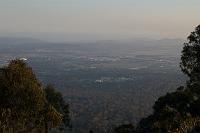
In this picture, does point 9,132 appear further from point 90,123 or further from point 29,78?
point 90,123

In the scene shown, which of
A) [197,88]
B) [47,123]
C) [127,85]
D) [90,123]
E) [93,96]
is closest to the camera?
[47,123]

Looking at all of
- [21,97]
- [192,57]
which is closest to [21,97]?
[21,97]

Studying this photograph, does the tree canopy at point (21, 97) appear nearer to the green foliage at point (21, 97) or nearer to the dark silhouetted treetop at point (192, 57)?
the green foliage at point (21, 97)

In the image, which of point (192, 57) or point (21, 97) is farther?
point (192, 57)

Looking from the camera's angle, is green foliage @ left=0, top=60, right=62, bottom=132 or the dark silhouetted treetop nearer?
green foliage @ left=0, top=60, right=62, bottom=132

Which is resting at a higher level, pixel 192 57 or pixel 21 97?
pixel 192 57

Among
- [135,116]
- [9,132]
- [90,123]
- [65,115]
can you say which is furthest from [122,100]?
[9,132]

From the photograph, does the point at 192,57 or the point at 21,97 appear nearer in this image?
the point at 21,97

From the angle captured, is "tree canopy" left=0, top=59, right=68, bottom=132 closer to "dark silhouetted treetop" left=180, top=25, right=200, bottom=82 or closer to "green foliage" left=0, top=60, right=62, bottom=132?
"green foliage" left=0, top=60, right=62, bottom=132

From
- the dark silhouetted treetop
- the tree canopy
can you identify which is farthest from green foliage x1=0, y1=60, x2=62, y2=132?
the dark silhouetted treetop

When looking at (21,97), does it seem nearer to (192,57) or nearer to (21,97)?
(21,97)

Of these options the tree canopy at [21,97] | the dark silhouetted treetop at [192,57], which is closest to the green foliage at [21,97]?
the tree canopy at [21,97]
